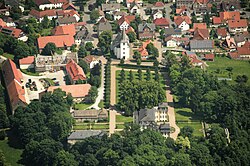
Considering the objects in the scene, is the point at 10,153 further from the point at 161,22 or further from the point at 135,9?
the point at 135,9

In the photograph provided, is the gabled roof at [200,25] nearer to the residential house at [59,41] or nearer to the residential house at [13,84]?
the residential house at [59,41]

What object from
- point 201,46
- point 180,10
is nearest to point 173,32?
point 201,46

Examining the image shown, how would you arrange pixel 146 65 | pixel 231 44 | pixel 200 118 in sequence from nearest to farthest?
pixel 200 118 → pixel 146 65 → pixel 231 44

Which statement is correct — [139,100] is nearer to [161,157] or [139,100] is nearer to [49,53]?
[161,157]

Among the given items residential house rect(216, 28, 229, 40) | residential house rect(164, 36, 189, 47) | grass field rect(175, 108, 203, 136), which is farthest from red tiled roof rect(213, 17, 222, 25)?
grass field rect(175, 108, 203, 136)

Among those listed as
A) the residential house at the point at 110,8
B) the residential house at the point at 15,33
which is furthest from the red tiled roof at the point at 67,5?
the residential house at the point at 15,33

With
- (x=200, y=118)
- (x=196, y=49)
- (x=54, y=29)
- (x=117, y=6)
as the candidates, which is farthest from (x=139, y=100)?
(x=117, y=6)

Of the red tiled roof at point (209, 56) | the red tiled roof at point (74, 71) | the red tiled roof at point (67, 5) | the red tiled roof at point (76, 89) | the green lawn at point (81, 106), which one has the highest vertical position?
the red tiled roof at point (67, 5)
